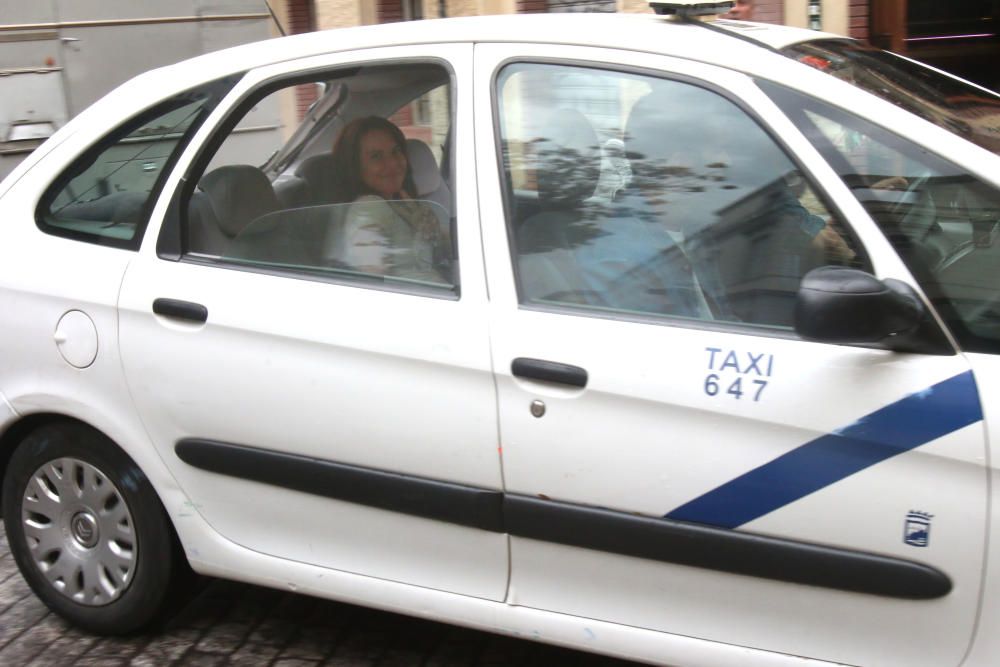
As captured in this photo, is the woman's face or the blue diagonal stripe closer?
the blue diagonal stripe

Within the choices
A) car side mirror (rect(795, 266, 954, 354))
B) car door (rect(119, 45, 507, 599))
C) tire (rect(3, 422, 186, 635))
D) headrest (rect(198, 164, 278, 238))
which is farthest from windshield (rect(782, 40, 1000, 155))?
tire (rect(3, 422, 186, 635))

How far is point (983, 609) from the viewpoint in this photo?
7.74 feet

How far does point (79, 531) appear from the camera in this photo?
3402mm

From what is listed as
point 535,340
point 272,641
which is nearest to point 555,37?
point 535,340

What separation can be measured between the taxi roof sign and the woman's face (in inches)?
30.2

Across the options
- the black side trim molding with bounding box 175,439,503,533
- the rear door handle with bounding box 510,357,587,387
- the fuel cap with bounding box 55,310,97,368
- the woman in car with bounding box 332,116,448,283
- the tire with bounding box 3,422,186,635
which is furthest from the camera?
the tire with bounding box 3,422,186,635

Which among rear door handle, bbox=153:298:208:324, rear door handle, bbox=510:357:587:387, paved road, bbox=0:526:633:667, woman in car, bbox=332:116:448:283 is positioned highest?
woman in car, bbox=332:116:448:283

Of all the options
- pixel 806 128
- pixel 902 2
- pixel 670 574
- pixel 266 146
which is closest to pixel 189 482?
pixel 266 146

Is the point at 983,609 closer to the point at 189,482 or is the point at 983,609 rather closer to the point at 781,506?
the point at 781,506

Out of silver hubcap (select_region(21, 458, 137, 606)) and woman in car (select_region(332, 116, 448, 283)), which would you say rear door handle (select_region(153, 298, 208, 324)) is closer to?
woman in car (select_region(332, 116, 448, 283))

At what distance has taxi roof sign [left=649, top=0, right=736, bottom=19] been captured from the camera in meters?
2.98

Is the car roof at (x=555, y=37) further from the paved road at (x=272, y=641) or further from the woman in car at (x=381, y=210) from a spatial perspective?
the paved road at (x=272, y=641)

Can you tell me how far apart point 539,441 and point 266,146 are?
1297mm

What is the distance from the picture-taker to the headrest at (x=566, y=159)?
2.84 m
